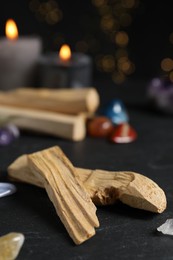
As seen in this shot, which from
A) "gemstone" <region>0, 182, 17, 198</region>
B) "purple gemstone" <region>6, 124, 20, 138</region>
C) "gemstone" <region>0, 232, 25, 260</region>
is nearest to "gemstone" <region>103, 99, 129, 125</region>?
"purple gemstone" <region>6, 124, 20, 138</region>

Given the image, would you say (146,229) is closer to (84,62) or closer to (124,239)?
(124,239)

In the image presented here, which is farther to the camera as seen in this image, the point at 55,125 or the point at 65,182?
the point at 55,125

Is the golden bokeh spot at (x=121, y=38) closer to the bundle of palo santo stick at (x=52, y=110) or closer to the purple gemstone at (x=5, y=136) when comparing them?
the bundle of palo santo stick at (x=52, y=110)

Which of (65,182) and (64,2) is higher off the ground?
(64,2)

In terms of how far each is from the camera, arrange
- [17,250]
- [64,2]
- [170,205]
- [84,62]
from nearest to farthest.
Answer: [17,250], [170,205], [84,62], [64,2]

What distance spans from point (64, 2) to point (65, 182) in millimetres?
685

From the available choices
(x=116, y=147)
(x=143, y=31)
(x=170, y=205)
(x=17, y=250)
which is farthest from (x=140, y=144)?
(x=143, y=31)

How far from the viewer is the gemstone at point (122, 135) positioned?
2.39ft

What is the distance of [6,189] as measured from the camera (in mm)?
565

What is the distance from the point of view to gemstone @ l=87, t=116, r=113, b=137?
2.44 ft

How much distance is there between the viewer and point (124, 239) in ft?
1.54

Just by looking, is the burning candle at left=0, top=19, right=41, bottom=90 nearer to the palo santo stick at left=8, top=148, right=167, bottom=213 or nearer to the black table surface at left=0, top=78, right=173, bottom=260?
the black table surface at left=0, top=78, right=173, bottom=260

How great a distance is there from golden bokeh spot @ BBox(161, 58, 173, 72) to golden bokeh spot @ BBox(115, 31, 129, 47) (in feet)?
0.29

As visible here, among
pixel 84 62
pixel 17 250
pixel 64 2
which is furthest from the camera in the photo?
pixel 64 2
